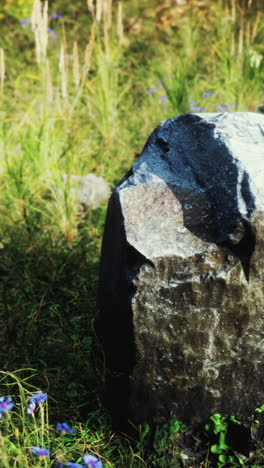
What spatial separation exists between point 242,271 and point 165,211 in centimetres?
31

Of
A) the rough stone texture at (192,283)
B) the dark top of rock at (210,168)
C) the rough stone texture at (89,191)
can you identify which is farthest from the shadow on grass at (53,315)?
the dark top of rock at (210,168)

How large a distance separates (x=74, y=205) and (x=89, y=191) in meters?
0.29

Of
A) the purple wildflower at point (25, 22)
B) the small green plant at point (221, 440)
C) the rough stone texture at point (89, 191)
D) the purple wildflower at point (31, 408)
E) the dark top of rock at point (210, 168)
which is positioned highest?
the purple wildflower at point (25, 22)

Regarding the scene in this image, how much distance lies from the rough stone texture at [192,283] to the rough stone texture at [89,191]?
56.1 inches

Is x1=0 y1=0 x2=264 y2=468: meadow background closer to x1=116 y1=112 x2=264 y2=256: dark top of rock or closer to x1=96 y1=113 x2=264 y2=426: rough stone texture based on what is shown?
x1=96 y1=113 x2=264 y2=426: rough stone texture

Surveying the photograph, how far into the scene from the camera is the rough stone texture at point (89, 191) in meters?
3.16

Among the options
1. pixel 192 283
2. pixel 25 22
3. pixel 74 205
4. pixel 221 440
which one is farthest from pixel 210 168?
pixel 25 22

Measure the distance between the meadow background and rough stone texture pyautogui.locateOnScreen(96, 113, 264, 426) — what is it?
12cm

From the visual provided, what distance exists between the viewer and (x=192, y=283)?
60.3 inches

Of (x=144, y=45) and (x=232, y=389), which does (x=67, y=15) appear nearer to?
(x=144, y=45)

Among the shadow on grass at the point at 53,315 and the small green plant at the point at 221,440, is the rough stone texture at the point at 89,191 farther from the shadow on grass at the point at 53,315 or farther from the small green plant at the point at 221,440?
the small green plant at the point at 221,440

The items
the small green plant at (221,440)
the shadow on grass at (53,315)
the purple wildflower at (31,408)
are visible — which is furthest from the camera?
the shadow on grass at (53,315)

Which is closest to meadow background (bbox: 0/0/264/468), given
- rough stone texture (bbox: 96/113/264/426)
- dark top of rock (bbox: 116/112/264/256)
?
rough stone texture (bbox: 96/113/264/426)

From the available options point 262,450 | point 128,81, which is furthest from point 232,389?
point 128,81
